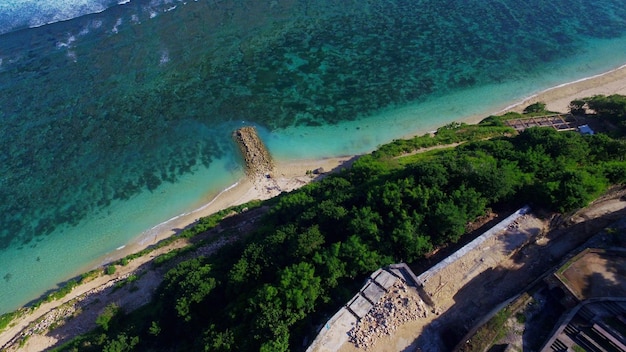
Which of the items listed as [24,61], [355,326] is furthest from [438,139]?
Answer: [24,61]

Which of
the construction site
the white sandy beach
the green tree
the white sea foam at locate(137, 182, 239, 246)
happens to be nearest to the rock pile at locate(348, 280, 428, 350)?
the construction site

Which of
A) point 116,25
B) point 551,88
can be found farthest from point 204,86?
point 551,88

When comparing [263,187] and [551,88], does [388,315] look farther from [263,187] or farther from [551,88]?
[551,88]

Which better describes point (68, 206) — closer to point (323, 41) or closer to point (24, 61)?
point (24, 61)

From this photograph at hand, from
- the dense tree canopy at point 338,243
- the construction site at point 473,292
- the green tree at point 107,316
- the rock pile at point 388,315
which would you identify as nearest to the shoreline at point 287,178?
the green tree at point 107,316

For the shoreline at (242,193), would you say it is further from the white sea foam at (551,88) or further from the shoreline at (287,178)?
the white sea foam at (551,88)

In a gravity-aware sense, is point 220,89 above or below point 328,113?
above
